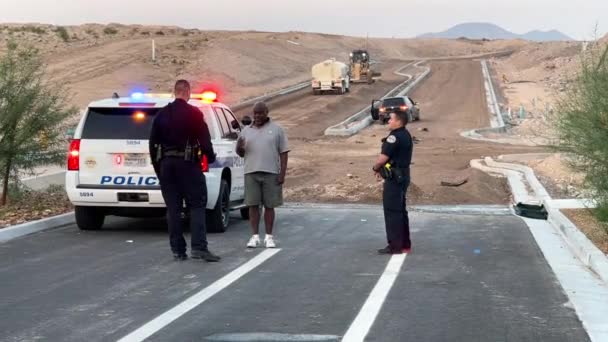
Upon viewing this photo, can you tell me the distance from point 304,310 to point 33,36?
9342cm

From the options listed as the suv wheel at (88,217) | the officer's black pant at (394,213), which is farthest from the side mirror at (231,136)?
the officer's black pant at (394,213)

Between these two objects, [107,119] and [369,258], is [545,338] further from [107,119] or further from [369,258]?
[107,119]

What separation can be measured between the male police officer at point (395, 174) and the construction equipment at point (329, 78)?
172 ft

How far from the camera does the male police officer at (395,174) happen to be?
33.3ft

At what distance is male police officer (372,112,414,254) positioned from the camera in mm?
10164

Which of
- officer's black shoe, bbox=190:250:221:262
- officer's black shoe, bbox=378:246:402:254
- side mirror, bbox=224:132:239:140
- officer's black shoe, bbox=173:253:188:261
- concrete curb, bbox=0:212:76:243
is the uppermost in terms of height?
side mirror, bbox=224:132:239:140

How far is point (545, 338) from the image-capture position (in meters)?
6.38

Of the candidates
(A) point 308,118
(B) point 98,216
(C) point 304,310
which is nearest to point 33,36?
(A) point 308,118

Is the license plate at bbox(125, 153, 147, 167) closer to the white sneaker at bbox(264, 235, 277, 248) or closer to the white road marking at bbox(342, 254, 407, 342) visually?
the white sneaker at bbox(264, 235, 277, 248)

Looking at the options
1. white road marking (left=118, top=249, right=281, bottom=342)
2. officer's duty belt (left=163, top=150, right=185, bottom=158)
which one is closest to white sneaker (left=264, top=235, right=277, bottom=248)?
white road marking (left=118, top=249, right=281, bottom=342)

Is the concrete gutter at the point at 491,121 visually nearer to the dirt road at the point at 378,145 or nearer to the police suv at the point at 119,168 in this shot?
the dirt road at the point at 378,145

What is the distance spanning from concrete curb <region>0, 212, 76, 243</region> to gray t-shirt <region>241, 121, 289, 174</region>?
330 cm

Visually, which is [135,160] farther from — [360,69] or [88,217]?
[360,69]

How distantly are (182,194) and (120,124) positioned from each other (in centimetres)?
239
